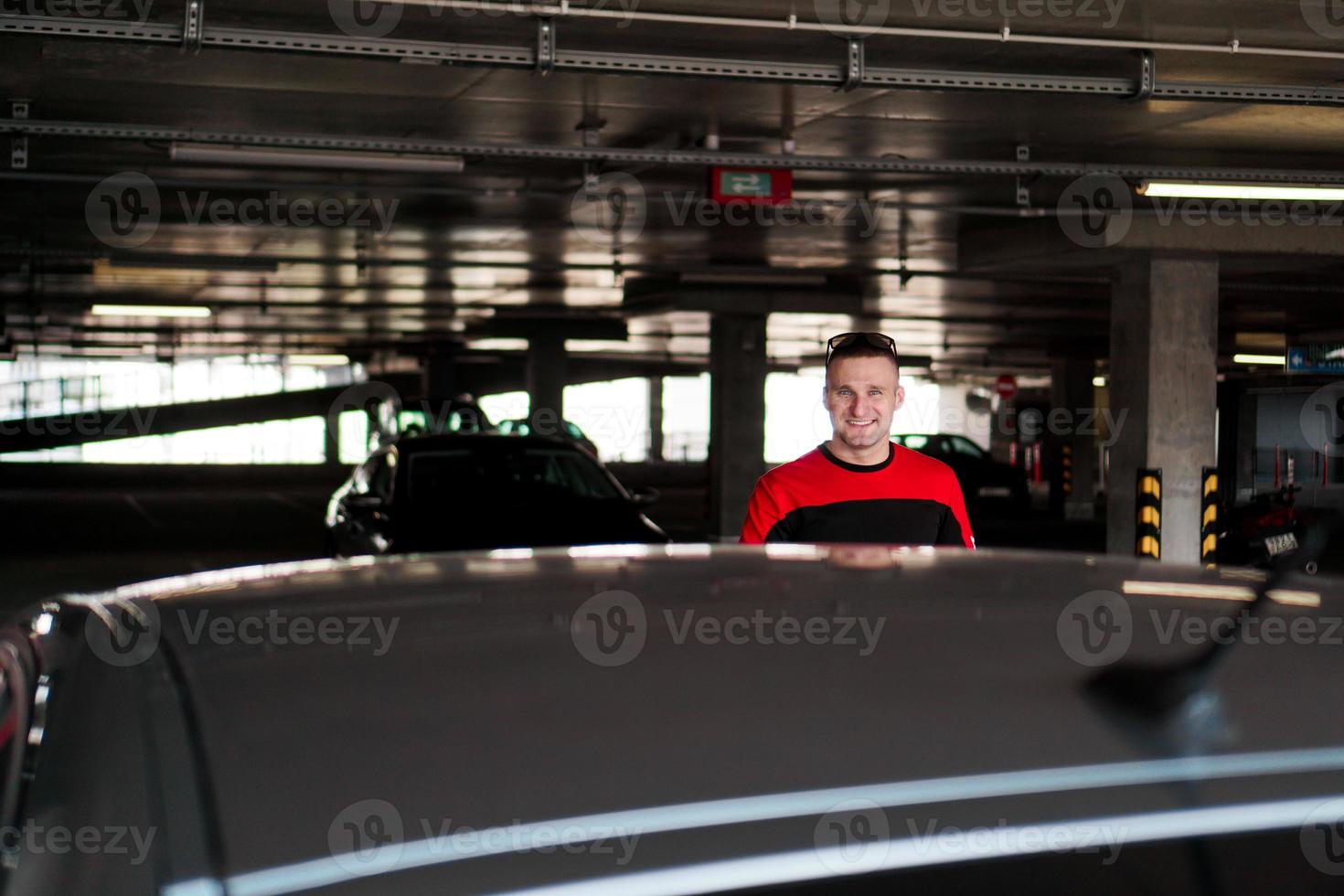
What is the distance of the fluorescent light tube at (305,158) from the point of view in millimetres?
10070

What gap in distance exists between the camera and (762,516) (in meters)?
3.73

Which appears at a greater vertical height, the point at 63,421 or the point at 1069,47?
the point at 1069,47

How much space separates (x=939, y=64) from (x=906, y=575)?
7.74 metres

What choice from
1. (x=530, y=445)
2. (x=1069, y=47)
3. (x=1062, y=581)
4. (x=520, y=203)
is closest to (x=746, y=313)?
(x=520, y=203)

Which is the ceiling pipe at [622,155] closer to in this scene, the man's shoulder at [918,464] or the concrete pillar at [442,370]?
the man's shoulder at [918,464]

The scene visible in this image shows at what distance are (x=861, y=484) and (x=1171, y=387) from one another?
42.4 feet

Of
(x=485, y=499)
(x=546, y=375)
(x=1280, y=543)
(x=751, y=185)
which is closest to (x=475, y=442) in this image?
(x=485, y=499)

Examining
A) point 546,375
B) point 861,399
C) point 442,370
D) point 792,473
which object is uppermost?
point 442,370

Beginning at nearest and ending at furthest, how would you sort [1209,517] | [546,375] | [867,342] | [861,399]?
[861,399] → [867,342] → [1209,517] → [546,375]

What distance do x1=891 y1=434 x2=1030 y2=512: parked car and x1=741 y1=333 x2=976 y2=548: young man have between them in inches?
986

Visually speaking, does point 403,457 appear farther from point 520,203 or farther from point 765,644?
point 765,644

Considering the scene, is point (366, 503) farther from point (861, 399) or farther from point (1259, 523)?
point (1259, 523)

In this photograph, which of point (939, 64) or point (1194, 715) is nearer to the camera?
point (1194, 715)

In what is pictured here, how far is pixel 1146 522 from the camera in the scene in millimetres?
15109
